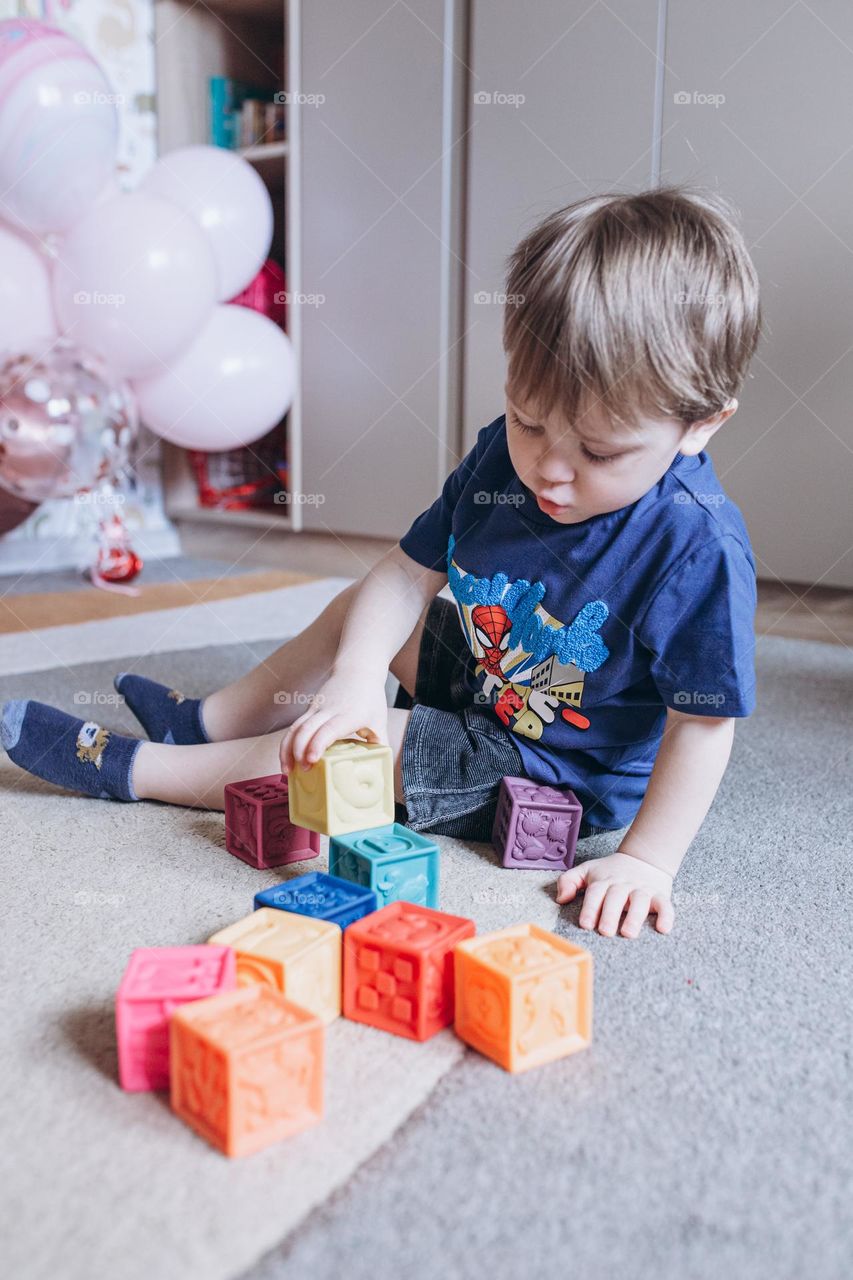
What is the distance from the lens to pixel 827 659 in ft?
4.80

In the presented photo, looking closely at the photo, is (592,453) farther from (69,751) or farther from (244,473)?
(244,473)

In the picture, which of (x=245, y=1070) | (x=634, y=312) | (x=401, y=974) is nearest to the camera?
(x=245, y=1070)

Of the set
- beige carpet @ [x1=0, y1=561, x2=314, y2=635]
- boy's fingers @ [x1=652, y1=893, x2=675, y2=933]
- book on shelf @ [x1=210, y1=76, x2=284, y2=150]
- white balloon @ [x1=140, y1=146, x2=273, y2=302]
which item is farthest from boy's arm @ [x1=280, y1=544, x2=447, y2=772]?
book on shelf @ [x1=210, y1=76, x2=284, y2=150]

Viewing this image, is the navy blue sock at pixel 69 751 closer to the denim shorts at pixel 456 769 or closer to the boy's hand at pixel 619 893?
the denim shorts at pixel 456 769

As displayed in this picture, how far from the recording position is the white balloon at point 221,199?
1.81 meters

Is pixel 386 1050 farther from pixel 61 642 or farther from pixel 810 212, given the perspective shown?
pixel 810 212

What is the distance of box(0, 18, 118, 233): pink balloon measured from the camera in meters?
1.50

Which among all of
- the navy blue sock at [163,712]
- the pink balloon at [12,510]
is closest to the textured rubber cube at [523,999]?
the navy blue sock at [163,712]

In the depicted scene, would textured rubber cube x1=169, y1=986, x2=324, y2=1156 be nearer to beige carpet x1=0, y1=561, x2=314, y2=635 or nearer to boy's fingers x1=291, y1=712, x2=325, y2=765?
boy's fingers x1=291, y1=712, x2=325, y2=765

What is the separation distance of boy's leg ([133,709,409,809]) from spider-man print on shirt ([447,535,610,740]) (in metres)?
0.08

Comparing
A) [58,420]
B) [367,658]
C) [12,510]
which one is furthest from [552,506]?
[12,510]

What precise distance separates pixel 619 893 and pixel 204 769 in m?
0.36

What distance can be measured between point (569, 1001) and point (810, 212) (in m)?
1.29

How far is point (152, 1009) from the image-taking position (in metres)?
0.51
